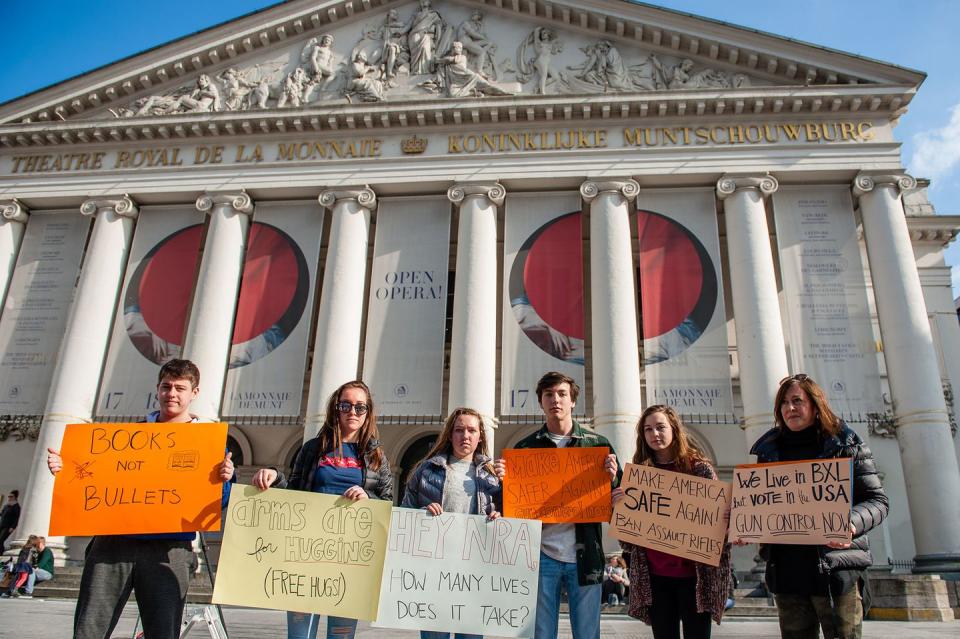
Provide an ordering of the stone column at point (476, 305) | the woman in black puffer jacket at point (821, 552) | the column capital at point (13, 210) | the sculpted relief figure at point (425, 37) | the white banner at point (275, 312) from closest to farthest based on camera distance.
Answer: the woman in black puffer jacket at point (821, 552) → the stone column at point (476, 305) → the white banner at point (275, 312) → the sculpted relief figure at point (425, 37) → the column capital at point (13, 210)

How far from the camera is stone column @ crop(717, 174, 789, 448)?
48.6 feet

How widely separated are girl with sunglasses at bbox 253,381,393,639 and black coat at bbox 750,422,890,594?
246 centimetres

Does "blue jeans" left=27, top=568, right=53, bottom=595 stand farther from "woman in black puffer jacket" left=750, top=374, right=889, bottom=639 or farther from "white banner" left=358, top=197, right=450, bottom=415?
"woman in black puffer jacket" left=750, top=374, right=889, bottom=639

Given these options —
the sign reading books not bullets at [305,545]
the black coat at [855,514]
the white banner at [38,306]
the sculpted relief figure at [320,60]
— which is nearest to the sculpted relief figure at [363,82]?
the sculpted relief figure at [320,60]

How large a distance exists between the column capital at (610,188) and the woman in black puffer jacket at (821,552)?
12.9m

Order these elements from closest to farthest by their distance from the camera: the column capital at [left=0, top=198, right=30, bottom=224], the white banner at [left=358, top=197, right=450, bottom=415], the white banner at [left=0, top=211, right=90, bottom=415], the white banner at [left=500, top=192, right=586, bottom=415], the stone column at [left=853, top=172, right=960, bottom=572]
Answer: the stone column at [left=853, top=172, right=960, bottom=572], the white banner at [left=500, top=192, right=586, bottom=415], the white banner at [left=358, top=197, right=450, bottom=415], the white banner at [left=0, top=211, right=90, bottom=415], the column capital at [left=0, top=198, right=30, bottom=224]

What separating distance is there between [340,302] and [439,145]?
194 inches

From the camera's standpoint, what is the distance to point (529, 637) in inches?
169

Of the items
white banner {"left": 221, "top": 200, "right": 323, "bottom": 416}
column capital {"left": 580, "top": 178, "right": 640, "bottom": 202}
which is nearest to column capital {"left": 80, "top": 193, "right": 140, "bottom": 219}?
white banner {"left": 221, "top": 200, "right": 323, "bottom": 416}

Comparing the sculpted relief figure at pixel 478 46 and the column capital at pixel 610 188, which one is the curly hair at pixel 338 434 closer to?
the column capital at pixel 610 188

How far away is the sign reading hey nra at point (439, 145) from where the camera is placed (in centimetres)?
1661

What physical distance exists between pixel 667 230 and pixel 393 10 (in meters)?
10.1

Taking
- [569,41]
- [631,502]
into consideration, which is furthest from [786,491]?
[569,41]

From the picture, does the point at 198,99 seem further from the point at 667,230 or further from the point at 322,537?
the point at 322,537
